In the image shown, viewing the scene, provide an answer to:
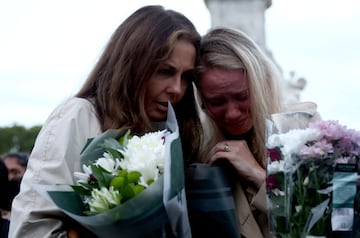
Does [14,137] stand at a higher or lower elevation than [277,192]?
lower

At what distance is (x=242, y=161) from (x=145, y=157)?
29.8 inches

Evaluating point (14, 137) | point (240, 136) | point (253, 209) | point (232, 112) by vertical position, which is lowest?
point (14, 137)

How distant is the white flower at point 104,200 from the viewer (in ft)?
7.61

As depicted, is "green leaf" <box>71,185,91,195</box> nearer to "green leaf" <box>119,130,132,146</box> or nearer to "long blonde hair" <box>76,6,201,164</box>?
"green leaf" <box>119,130,132,146</box>

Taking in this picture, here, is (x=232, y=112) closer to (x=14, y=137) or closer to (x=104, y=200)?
(x=104, y=200)

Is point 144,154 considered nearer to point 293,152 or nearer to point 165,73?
point 293,152

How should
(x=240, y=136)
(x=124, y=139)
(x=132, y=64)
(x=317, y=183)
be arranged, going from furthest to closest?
1. (x=240, y=136)
2. (x=132, y=64)
3. (x=124, y=139)
4. (x=317, y=183)

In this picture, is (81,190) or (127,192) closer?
(127,192)

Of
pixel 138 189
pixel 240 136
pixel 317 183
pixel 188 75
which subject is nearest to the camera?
pixel 317 183

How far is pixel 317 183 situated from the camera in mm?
2232

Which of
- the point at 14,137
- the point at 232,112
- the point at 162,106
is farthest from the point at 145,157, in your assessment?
the point at 14,137

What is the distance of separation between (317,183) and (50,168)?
0.94 meters

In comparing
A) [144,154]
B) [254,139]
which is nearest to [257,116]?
[254,139]

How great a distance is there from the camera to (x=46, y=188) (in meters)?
2.46
